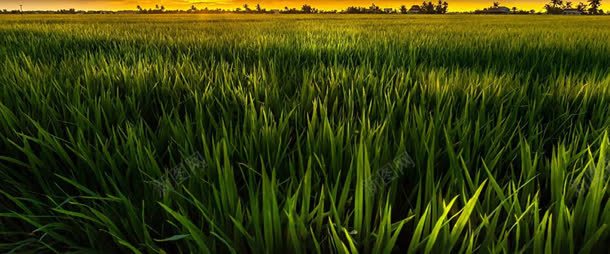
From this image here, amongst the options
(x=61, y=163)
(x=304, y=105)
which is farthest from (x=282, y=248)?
(x=304, y=105)

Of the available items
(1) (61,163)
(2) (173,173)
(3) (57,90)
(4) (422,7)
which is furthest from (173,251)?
(4) (422,7)

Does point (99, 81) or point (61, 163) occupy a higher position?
point (99, 81)

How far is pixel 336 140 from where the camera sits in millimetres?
788

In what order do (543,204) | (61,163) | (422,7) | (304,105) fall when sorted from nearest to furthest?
(543,204) → (61,163) → (304,105) → (422,7)

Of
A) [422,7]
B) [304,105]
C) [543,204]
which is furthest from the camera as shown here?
[422,7]

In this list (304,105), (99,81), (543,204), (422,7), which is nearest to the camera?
(543,204)

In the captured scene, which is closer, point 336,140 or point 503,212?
point 503,212

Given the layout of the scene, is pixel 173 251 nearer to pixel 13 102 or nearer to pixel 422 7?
pixel 13 102

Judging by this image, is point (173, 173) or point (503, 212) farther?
point (173, 173)

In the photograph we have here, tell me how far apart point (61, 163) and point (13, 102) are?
1.74 feet

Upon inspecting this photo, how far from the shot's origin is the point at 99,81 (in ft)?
5.05

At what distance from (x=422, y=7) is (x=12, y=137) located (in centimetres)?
7873

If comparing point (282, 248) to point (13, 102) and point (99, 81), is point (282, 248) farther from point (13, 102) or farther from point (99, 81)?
point (99, 81)

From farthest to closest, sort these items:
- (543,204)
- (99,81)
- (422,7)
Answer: (422,7) < (99,81) < (543,204)
